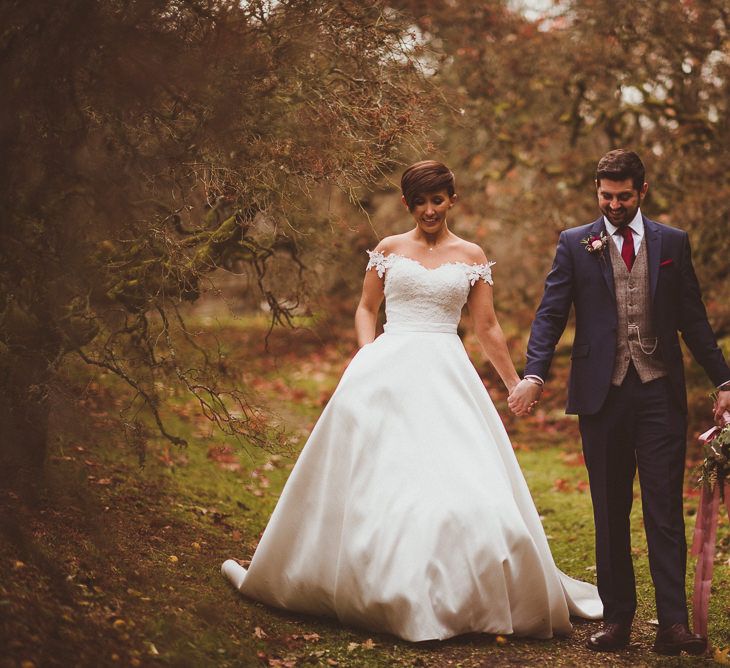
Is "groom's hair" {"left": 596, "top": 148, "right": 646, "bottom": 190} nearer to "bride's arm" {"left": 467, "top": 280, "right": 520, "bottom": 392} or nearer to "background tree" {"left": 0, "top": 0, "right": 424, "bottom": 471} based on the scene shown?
"bride's arm" {"left": 467, "top": 280, "right": 520, "bottom": 392}

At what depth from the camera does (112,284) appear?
18.2 ft

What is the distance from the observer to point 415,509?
473cm

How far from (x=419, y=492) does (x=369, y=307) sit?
131 centimetres

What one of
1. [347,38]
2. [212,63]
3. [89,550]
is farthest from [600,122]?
[89,550]

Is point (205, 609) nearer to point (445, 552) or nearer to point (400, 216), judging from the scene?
point (445, 552)

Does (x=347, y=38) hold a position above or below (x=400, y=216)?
above

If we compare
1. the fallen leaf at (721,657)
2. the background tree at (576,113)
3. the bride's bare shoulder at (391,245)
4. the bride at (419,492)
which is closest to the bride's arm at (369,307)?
the bride at (419,492)

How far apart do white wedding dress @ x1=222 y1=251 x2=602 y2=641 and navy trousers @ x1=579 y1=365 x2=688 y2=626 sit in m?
0.33

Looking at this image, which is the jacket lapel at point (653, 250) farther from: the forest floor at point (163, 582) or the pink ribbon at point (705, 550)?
the forest floor at point (163, 582)

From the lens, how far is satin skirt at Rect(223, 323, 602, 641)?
4609mm

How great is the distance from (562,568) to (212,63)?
13.9 ft

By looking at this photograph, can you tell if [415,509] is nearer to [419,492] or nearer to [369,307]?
[419,492]

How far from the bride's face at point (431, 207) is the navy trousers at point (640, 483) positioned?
4.63ft

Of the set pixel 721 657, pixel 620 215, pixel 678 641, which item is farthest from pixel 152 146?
pixel 721 657
